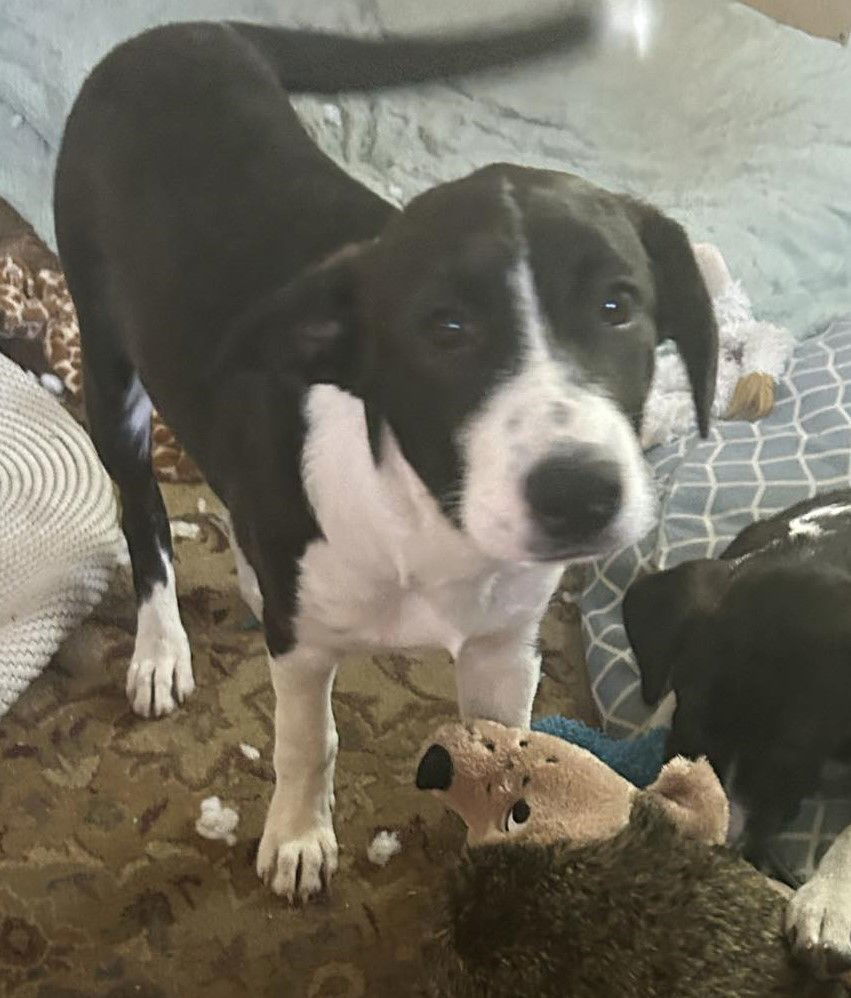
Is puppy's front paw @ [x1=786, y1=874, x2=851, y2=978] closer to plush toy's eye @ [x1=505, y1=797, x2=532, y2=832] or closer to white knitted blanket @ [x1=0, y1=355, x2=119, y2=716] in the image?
plush toy's eye @ [x1=505, y1=797, x2=532, y2=832]

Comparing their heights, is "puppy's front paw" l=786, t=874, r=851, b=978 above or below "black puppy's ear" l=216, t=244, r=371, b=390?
below

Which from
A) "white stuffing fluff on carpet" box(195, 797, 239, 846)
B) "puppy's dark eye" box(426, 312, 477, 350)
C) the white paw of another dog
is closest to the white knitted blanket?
"white stuffing fluff on carpet" box(195, 797, 239, 846)

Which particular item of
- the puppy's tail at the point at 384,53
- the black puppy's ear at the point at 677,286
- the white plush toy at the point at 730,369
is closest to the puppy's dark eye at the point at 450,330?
the black puppy's ear at the point at 677,286

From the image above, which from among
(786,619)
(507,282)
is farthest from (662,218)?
(786,619)

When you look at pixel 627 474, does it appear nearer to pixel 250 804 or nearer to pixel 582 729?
pixel 582 729

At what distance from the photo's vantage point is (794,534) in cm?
166

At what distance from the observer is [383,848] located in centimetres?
166

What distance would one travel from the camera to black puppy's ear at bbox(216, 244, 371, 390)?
1123mm

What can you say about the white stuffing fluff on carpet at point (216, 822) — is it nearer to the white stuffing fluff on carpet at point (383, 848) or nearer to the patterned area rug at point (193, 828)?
the patterned area rug at point (193, 828)

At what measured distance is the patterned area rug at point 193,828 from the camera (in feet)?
4.92

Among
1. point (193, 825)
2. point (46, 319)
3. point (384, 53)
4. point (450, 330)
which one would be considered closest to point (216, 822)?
point (193, 825)

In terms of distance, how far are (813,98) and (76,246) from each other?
2.31m

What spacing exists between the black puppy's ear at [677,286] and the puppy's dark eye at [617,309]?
0.11 m

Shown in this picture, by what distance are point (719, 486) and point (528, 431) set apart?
48.3 inches
